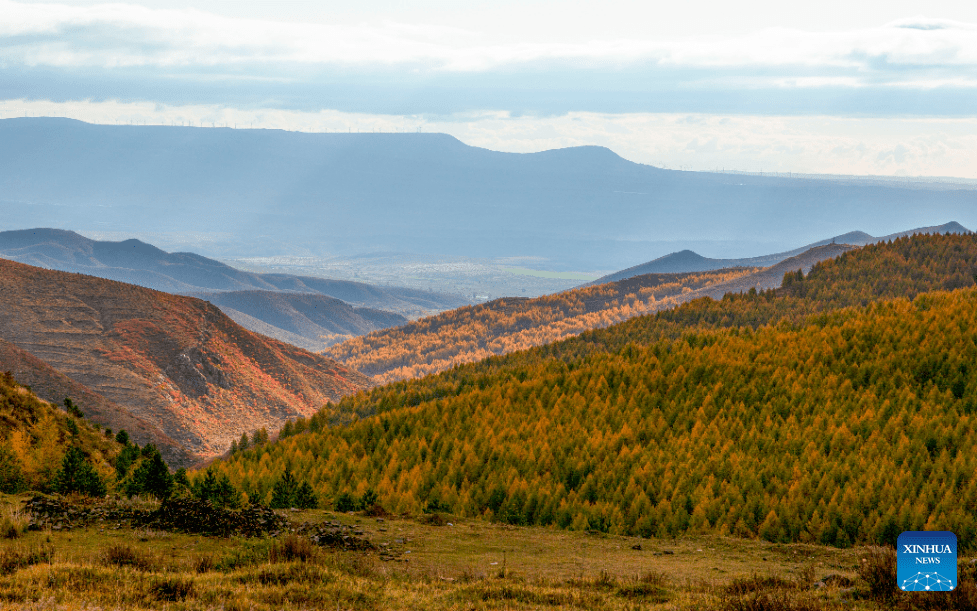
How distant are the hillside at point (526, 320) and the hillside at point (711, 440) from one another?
97451 millimetres

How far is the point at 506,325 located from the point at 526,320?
4.55 metres

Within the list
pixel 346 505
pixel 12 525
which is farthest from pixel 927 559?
pixel 346 505

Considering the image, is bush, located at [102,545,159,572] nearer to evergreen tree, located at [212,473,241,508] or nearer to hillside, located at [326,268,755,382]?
evergreen tree, located at [212,473,241,508]

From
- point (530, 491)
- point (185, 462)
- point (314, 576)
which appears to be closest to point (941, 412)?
point (530, 491)

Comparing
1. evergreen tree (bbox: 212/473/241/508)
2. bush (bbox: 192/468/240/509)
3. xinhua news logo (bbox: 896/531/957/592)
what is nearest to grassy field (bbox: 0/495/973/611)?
xinhua news logo (bbox: 896/531/957/592)

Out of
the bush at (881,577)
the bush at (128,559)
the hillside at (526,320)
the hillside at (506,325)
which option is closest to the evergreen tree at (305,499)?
the bush at (128,559)

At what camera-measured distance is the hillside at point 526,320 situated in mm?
152625

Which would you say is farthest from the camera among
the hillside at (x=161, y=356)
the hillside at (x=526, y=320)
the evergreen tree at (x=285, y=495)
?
the hillside at (x=526, y=320)

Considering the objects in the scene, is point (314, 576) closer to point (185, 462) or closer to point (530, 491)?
point (530, 491)

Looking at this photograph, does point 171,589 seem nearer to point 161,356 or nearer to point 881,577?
point 881,577

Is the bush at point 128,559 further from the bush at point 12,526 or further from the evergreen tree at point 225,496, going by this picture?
the evergreen tree at point 225,496

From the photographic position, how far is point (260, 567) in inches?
593

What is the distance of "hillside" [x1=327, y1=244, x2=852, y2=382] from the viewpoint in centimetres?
15262

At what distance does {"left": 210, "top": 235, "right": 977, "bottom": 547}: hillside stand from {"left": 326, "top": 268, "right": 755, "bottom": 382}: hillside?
10016 centimetres
